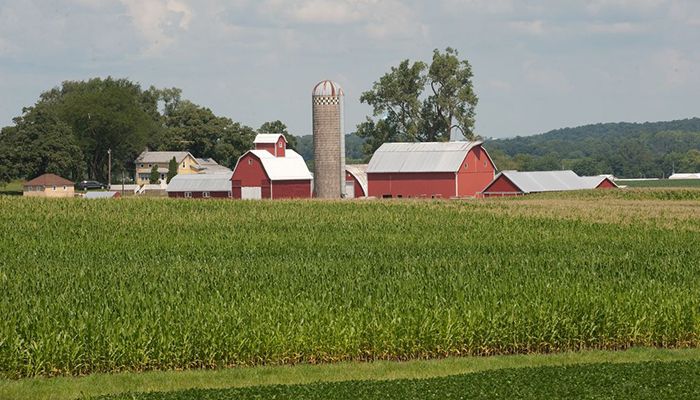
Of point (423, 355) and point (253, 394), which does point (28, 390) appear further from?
point (423, 355)

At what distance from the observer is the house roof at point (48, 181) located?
110875 mm

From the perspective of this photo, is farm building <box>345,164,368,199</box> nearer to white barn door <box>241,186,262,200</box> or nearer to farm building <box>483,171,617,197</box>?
white barn door <box>241,186,262,200</box>

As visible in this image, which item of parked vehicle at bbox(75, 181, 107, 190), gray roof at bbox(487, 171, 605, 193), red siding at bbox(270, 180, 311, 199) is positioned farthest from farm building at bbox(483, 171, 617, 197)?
parked vehicle at bbox(75, 181, 107, 190)

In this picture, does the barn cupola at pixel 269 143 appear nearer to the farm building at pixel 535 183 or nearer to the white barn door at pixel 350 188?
the white barn door at pixel 350 188

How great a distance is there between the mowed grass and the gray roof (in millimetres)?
42888

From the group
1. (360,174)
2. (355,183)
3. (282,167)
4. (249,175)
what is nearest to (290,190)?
(282,167)

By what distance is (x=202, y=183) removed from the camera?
310ft

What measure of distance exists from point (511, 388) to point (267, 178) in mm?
67156

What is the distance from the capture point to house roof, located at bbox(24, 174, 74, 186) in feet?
364

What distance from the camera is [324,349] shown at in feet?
76.8

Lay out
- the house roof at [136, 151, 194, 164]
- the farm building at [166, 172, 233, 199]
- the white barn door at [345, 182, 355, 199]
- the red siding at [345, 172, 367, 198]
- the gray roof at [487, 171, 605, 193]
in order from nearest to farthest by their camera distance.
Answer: the gray roof at [487, 171, 605, 193], the red siding at [345, 172, 367, 198], the white barn door at [345, 182, 355, 199], the farm building at [166, 172, 233, 199], the house roof at [136, 151, 194, 164]

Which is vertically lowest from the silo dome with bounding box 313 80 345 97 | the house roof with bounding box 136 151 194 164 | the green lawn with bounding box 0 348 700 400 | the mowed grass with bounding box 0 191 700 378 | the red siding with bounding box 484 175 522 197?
the green lawn with bounding box 0 348 700 400

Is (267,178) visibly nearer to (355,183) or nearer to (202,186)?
(355,183)

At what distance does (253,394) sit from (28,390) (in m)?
4.49
